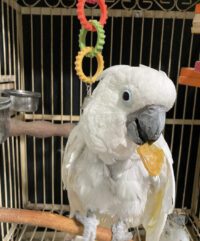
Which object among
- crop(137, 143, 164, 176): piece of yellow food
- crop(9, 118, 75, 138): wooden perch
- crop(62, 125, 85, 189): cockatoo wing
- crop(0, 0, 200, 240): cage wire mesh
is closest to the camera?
crop(137, 143, 164, 176): piece of yellow food

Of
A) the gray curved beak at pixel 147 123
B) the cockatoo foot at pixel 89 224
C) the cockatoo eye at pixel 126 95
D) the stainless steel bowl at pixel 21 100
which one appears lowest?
the cockatoo foot at pixel 89 224

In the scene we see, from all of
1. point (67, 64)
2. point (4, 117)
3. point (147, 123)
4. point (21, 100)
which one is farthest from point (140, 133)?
point (67, 64)

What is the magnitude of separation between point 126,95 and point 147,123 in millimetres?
71

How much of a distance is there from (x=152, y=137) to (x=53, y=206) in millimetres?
1029

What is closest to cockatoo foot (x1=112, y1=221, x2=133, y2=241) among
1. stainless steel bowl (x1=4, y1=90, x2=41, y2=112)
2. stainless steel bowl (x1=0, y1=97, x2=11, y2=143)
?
stainless steel bowl (x1=0, y1=97, x2=11, y2=143)

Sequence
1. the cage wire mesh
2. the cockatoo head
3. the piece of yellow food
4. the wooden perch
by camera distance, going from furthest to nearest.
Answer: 1. the cage wire mesh
2. the wooden perch
3. the piece of yellow food
4. the cockatoo head

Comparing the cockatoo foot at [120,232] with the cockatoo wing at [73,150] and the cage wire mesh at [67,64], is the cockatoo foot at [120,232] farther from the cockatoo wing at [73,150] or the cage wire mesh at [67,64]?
the cage wire mesh at [67,64]

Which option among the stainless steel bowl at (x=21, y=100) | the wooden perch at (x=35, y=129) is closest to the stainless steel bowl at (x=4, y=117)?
the wooden perch at (x=35, y=129)

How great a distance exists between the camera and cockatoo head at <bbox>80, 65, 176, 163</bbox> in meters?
0.50

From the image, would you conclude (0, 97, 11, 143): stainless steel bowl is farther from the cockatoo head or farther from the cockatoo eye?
the cockatoo eye

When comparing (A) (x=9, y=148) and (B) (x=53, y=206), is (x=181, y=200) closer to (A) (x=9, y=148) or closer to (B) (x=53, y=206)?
(B) (x=53, y=206)

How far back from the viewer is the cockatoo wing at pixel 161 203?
0.74m

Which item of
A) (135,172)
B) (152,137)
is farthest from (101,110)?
(135,172)

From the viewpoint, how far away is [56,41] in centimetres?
123
